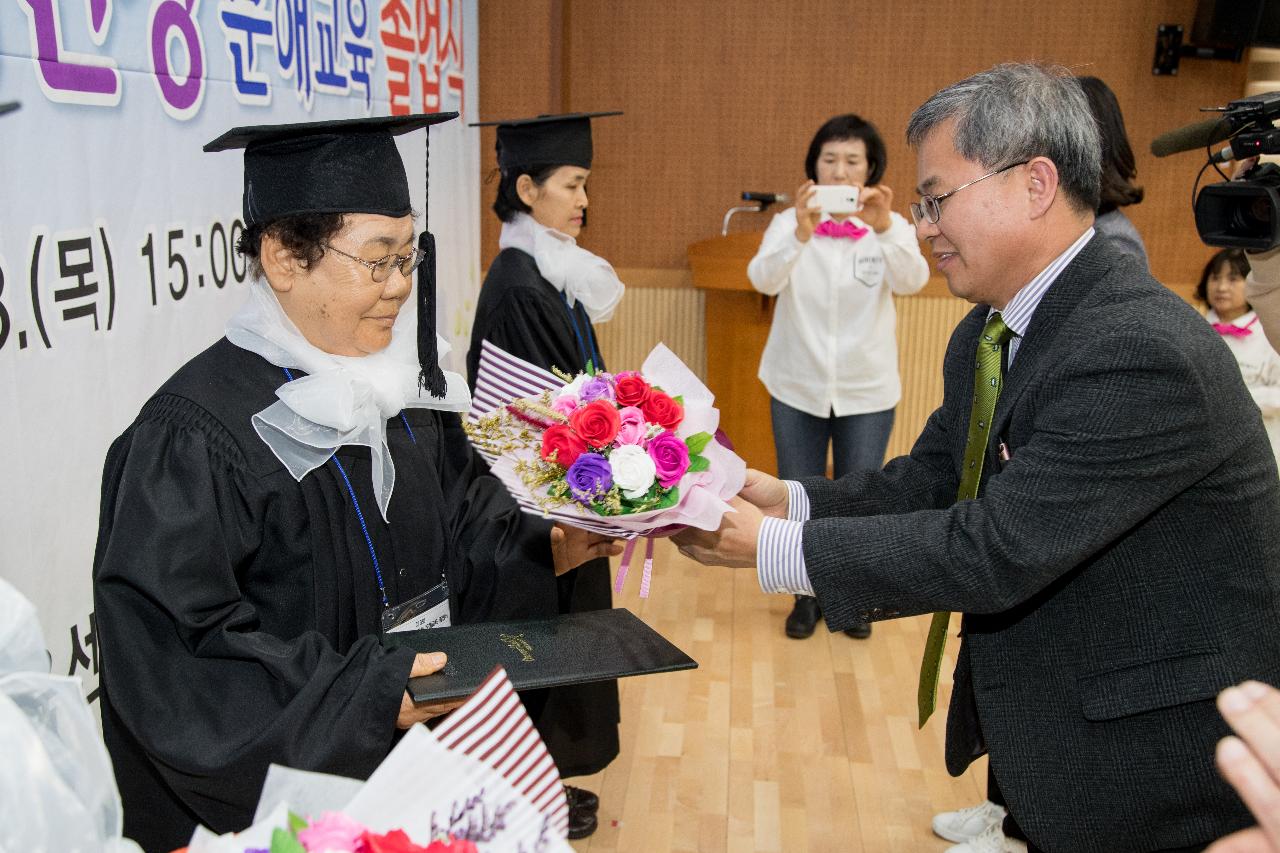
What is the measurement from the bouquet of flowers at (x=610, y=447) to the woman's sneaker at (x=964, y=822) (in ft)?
5.34

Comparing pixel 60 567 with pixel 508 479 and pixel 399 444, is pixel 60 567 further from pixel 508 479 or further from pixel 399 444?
pixel 508 479

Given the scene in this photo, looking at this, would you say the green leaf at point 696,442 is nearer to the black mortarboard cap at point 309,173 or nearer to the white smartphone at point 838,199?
the black mortarboard cap at point 309,173

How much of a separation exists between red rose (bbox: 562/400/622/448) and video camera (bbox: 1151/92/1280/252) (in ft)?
4.66

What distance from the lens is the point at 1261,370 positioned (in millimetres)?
4094

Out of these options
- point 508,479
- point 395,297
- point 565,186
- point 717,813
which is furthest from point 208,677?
point 565,186

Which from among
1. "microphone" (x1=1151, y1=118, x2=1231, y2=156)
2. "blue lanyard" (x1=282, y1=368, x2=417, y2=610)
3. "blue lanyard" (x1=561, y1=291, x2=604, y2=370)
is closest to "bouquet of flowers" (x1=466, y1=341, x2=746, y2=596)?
"blue lanyard" (x1=282, y1=368, x2=417, y2=610)

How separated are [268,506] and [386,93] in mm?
3000

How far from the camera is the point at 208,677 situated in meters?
1.56

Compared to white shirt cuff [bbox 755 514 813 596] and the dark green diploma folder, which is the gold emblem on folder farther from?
white shirt cuff [bbox 755 514 813 596]

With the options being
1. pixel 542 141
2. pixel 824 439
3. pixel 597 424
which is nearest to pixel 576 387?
pixel 597 424

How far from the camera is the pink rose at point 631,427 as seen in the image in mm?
1815

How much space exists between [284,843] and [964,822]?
105 inches

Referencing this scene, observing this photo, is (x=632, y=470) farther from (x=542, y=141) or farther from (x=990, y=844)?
(x=542, y=141)

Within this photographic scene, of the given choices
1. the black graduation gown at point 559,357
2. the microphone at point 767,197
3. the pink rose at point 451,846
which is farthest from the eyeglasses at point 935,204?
the microphone at point 767,197
